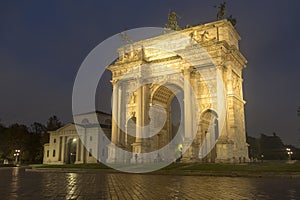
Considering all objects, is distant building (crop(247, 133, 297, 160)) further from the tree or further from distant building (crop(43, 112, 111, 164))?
the tree

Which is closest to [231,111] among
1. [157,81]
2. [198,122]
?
[198,122]

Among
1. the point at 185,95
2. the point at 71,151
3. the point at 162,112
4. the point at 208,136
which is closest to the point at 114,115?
the point at 162,112

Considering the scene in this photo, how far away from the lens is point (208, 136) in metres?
38.0

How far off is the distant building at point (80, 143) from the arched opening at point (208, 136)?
1005 inches

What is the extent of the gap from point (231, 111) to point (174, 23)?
16.5 metres

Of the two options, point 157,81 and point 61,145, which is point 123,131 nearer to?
point 157,81

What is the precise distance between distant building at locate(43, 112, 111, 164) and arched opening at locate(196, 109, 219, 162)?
2552 cm

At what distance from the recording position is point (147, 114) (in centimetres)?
4047

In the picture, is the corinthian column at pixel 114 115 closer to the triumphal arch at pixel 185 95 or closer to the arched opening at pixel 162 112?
the triumphal arch at pixel 185 95

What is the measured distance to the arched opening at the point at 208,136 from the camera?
118ft

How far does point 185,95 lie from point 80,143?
Answer: 3017 cm

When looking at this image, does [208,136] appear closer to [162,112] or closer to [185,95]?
[185,95]

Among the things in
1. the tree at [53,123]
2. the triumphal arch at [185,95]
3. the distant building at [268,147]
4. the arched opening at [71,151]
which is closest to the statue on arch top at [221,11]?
the triumphal arch at [185,95]

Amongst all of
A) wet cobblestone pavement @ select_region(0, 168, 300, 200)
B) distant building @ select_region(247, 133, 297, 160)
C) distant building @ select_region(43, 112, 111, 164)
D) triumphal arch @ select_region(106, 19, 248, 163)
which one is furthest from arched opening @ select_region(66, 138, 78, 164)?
wet cobblestone pavement @ select_region(0, 168, 300, 200)
